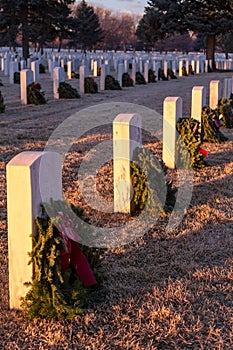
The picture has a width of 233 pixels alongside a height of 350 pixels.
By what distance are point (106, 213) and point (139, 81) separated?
54.7 feet

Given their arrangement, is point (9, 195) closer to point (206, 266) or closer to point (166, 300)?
point (166, 300)

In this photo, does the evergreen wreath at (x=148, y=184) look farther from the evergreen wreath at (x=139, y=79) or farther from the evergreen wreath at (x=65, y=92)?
the evergreen wreath at (x=139, y=79)

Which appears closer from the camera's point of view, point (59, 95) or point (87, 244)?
point (87, 244)

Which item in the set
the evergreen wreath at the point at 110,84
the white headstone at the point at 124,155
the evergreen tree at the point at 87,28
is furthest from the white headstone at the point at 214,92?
the evergreen tree at the point at 87,28

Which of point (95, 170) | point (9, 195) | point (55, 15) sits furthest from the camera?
point (55, 15)

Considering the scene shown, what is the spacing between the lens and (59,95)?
46.2 feet

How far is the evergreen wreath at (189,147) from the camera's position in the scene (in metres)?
6.04

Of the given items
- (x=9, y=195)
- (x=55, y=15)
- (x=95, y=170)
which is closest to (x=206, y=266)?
(x=9, y=195)

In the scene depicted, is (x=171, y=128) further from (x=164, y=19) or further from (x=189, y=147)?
(x=164, y=19)

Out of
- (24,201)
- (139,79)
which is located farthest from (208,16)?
(24,201)

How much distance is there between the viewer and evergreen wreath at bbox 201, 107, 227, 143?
743cm

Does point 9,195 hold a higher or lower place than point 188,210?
higher

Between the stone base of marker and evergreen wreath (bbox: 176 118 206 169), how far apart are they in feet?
11.0

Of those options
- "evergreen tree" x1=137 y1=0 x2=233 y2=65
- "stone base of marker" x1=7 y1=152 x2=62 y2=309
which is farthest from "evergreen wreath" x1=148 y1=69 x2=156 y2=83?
"stone base of marker" x1=7 y1=152 x2=62 y2=309
